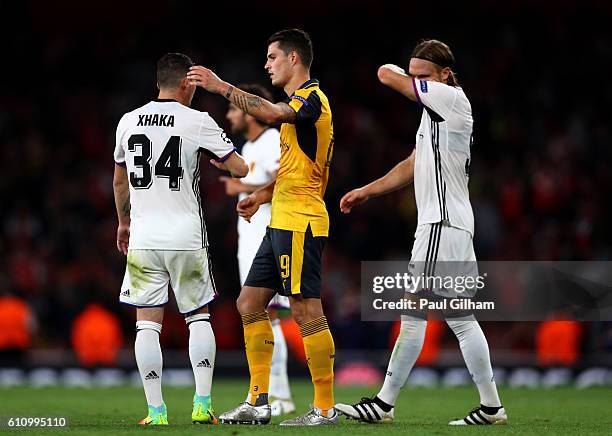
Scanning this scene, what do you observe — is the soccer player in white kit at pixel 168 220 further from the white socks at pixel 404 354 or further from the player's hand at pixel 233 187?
the player's hand at pixel 233 187

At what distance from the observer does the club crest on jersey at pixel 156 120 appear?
7.61m

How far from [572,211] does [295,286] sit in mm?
11568

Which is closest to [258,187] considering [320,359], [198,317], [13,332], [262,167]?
[262,167]

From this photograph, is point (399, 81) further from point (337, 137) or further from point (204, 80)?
point (337, 137)

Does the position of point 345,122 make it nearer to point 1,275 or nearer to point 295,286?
point 1,275

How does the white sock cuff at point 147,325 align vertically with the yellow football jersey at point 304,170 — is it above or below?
below

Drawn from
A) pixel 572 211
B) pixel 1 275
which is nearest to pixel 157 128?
pixel 1 275

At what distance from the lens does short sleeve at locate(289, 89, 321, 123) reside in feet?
24.2

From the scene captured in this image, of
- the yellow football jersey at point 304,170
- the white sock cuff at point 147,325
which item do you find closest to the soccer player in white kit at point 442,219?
the yellow football jersey at point 304,170

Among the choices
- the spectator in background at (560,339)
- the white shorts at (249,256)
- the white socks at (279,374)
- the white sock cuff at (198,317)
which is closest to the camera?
the white sock cuff at (198,317)

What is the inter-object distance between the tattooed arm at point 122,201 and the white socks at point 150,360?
75 cm

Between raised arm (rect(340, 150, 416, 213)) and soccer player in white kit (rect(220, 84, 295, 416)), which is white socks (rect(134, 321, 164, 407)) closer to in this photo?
raised arm (rect(340, 150, 416, 213))

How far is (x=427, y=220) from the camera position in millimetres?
7699

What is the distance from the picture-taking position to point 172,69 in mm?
7711
